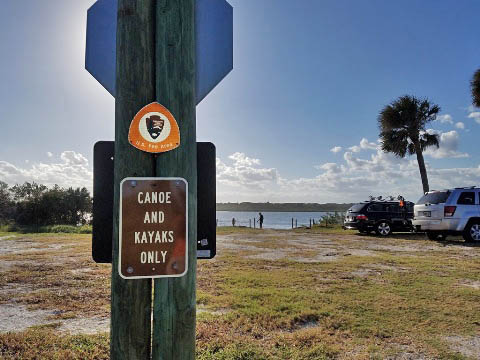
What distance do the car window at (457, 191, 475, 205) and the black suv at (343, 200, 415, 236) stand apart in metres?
4.39

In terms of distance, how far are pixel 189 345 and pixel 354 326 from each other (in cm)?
312

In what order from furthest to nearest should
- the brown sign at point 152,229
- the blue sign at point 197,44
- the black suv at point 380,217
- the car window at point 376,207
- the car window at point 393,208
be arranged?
the car window at point 393,208, the car window at point 376,207, the black suv at point 380,217, the blue sign at point 197,44, the brown sign at point 152,229

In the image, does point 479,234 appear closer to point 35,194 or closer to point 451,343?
point 451,343

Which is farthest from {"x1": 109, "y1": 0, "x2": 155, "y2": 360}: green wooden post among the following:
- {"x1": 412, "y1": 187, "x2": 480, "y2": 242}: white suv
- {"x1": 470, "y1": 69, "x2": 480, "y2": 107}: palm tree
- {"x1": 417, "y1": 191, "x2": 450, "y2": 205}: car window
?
{"x1": 470, "y1": 69, "x2": 480, "y2": 107}: palm tree

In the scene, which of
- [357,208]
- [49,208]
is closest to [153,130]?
[357,208]

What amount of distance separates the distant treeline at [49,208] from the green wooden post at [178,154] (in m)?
35.8

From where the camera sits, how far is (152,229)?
151cm

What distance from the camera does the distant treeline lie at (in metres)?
35.2

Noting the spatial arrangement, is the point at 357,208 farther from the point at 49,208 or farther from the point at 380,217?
the point at 49,208

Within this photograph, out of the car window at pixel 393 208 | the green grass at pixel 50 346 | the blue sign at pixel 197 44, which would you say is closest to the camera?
the blue sign at pixel 197 44

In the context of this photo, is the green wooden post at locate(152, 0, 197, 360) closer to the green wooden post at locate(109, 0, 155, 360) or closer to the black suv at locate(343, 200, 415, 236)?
the green wooden post at locate(109, 0, 155, 360)

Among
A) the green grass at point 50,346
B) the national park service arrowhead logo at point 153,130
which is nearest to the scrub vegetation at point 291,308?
the green grass at point 50,346

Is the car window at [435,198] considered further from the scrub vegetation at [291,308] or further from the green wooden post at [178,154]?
the green wooden post at [178,154]

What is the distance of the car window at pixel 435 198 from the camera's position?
1285cm
